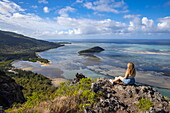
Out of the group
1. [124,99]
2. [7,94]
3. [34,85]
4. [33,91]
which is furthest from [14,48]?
[124,99]

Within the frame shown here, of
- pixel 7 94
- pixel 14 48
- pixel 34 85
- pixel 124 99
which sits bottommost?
pixel 34 85

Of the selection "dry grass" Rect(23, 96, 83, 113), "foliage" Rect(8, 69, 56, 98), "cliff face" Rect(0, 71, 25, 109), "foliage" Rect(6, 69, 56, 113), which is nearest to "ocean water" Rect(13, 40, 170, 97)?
"foliage" Rect(8, 69, 56, 98)

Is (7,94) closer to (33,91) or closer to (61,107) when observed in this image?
(61,107)

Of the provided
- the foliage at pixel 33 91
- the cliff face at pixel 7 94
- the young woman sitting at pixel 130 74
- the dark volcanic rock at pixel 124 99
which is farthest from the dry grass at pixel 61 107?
the cliff face at pixel 7 94

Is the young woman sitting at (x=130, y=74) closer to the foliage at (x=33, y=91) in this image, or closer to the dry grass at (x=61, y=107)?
the dry grass at (x=61, y=107)

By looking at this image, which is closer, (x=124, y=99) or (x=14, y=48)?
(x=124, y=99)

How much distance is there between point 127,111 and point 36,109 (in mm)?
4241

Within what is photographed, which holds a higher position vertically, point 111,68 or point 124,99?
point 124,99

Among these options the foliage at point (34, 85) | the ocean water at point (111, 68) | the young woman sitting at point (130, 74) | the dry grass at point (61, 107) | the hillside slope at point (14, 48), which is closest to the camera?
the dry grass at point (61, 107)

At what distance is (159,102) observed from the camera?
21.3ft

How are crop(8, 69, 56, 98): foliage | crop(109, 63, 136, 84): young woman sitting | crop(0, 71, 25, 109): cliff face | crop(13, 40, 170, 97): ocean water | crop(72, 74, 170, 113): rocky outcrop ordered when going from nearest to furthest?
crop(72, 74, 170, 113): rocky outcrop → crop(109, 63, 136, 84): young woman sitting → crop(0, 71, 25, 109): cliff face → crop(8, 69, 56, 98): foliage → crop(13, 40, 170, 97): ocean water

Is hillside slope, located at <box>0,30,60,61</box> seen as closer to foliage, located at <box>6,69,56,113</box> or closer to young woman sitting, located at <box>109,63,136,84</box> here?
foliage, located at <box>6,69,56,113</box>

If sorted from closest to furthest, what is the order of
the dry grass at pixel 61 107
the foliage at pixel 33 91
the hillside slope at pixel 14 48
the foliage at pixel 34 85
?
the dry grass at pixel 61 107
the foliage at pixel 33 91
the foliage at pixel 34 85
the hillside slope at pixel 14 48

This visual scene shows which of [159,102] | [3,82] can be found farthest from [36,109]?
[3,82]
